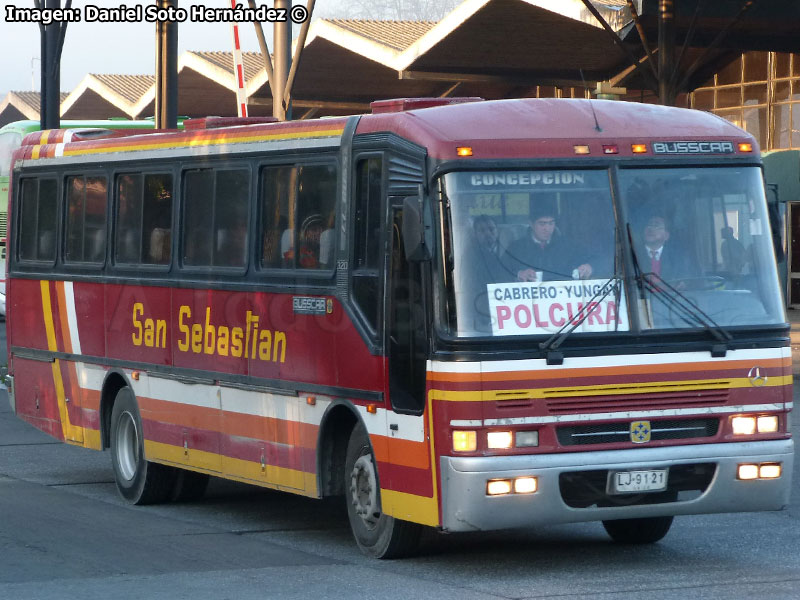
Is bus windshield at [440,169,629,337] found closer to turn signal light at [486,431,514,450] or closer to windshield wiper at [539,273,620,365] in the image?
windshield wiper at [539,273,620,365]

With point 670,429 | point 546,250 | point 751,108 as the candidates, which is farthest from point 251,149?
point 751,108

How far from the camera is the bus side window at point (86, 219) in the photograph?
13.6m

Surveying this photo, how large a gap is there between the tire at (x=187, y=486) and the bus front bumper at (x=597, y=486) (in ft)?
14.5

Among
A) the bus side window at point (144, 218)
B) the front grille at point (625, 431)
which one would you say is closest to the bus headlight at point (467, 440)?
the front grille at point (625, 431)

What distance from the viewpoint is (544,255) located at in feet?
29.8

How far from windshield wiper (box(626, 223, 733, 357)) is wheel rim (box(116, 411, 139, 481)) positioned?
5.09 m

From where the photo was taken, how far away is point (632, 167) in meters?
9.34

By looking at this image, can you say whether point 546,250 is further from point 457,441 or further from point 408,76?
point 408,76

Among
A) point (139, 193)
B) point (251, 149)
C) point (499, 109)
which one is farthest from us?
point (139, 193)

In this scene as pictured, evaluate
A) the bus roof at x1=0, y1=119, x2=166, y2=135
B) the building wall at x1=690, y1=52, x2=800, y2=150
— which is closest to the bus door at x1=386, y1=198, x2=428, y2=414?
the bus roof at x1=0, y1=119, x2=166, y2=135

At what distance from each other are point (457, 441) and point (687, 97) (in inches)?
1207

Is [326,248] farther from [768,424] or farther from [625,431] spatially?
[768,424]

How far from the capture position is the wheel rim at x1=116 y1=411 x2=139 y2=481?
1298 cm

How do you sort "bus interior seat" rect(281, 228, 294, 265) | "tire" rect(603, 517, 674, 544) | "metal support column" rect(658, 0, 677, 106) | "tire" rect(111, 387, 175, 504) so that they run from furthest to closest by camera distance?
1. "metal support column" rect(658, 0, 677, 106)
2. "tire" rect(111, 387, 175, 504)
3. "bus interior seat" rect(281, 228, 294, 265)
4. "tire" rect(603, 517, 674, 544)
